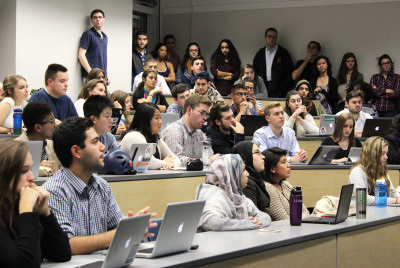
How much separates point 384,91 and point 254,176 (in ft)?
21.6

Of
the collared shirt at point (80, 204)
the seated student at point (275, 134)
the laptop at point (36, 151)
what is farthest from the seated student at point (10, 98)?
the collared shirt at point (80, 204)

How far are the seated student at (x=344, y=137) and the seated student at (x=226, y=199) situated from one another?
3.30 meters

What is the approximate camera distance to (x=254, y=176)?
4637 mm

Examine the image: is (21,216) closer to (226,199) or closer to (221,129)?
(226,199)

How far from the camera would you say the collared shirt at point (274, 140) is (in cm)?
701

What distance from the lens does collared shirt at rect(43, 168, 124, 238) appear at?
9.84ft

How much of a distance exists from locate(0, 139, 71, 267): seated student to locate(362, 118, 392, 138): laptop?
19.7 feet

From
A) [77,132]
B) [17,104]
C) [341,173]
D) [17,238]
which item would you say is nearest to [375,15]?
[341,173]

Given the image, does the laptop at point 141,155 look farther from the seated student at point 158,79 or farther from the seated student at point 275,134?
the seated student at point 158,79

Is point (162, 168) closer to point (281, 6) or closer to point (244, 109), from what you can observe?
point (244, 109)

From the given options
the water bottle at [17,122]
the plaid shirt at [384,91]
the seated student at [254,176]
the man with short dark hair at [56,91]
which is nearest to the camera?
the seated student at [254,176]

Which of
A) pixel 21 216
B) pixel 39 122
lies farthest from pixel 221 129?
pixel 21 216

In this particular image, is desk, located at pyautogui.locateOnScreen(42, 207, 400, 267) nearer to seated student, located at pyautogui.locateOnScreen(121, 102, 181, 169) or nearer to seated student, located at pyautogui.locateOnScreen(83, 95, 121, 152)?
seated student, located at pyautogui.locateOnScreen(83, 95, 121, 152)

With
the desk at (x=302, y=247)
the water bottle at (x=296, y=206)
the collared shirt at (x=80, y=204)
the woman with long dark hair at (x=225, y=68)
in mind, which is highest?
the woman with long dark hair at (x=225, y=68)
